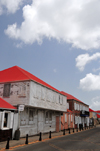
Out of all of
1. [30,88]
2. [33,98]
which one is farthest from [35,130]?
[30,88]

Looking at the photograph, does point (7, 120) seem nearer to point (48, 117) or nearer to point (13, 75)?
point (13, 75)

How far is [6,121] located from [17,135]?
5.92ft

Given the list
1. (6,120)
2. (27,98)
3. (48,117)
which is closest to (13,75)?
(27,98)

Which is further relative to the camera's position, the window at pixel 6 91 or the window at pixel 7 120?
the window at pixel 6 91

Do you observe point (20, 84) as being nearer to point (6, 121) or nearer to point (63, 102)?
point (6, 121)

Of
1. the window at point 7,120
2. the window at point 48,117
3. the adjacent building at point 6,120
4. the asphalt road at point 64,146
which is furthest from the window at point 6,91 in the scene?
the window at point 48,117

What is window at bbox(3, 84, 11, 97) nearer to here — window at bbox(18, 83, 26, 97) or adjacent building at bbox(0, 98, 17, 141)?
window at bbox(18, 83, 26, 97)

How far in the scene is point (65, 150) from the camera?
10320mm

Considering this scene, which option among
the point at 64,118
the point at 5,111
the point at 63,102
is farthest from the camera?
the point at 64,118

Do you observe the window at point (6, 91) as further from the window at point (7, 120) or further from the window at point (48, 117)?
the window at point (48, 117)

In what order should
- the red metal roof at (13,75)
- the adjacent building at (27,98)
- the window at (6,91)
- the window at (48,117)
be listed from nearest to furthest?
the adjacent building at (27,98)
the window at (6,91)
the red metal roof at (13,75)
the window at (48,117)

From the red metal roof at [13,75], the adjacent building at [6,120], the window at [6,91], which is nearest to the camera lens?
the adjacent building at [6,120]

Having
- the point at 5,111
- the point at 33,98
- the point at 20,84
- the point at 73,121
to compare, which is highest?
the point at 20,84

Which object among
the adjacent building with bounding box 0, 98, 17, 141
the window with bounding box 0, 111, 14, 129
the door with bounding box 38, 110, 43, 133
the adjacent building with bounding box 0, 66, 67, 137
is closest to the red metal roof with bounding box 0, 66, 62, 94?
the adjacent building with bounding box 0, 66, 67, 137
